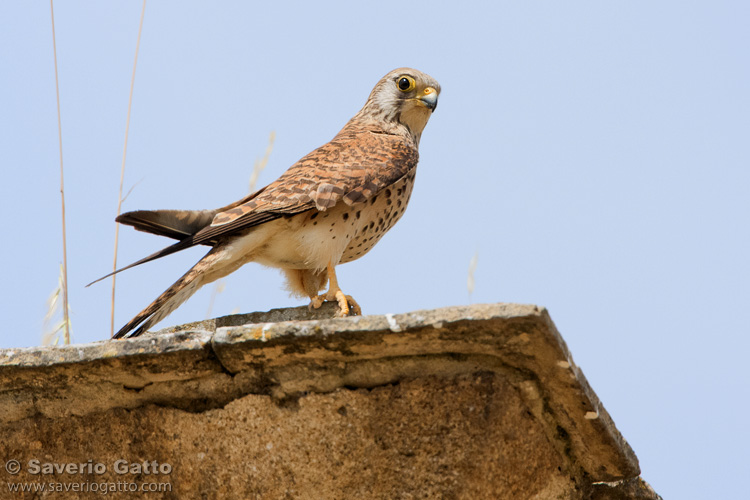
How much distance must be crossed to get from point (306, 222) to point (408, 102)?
1211 mm

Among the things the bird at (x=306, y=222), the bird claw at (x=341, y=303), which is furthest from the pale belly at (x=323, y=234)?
the bird claw at (x=341, y=303)

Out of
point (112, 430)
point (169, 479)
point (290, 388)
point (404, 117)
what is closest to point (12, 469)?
point (112, 430)

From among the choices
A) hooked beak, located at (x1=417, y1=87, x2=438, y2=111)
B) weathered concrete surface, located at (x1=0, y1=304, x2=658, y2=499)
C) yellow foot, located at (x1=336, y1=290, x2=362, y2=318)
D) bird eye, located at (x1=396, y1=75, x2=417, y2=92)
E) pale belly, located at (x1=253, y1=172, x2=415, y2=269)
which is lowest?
Result: weathered concrete surface, located at (x1=0, y1=304, x2=658, y2=499)

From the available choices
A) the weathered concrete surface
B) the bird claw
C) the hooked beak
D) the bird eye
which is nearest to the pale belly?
the bird claw

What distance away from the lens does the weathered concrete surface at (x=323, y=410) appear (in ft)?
5.83

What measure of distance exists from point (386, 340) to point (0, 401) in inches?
37.6

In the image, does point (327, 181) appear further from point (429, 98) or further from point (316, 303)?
point (429, 98)

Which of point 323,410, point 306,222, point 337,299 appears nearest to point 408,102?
point 306,222

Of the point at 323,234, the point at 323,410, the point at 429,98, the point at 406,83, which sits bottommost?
the point at 323,410

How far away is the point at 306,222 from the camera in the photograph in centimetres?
305

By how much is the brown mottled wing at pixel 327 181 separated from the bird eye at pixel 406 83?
0.50 metres

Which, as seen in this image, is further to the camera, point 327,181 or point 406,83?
point 406,83

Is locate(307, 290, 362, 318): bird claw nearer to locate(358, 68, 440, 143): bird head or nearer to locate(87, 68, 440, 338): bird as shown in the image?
locate(87, 68, 440, 338): bird

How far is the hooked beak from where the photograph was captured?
3955 mm
